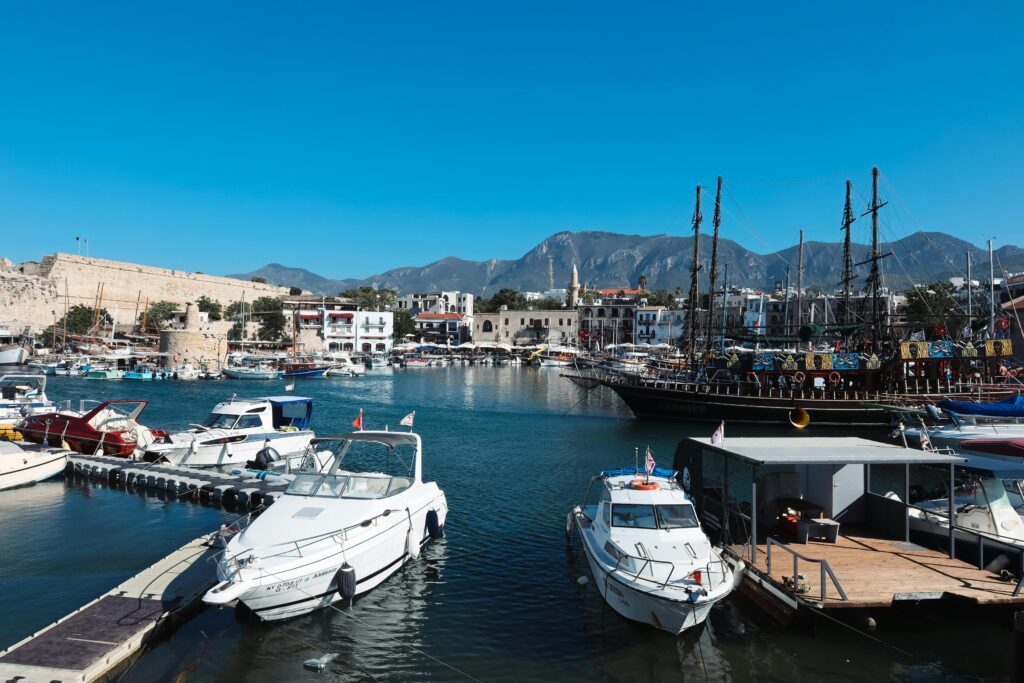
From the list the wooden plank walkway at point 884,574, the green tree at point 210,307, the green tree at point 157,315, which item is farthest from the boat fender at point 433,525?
the green tree at point 210,307

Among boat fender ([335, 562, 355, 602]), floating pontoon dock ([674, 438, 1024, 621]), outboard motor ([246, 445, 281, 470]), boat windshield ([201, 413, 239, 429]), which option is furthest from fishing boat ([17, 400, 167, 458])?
floating pontoon dock ([674, 438, 1024, 621])

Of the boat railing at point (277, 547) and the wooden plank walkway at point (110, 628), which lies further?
the boat railing at point (277, 547)

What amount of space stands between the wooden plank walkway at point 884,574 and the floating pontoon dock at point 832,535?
0.02 meters

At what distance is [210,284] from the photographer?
133m

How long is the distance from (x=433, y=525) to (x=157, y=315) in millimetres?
112370

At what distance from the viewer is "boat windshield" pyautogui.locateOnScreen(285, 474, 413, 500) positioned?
14281 mm

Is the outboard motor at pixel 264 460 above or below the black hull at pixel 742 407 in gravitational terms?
below

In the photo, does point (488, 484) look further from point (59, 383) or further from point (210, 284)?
point (210, 284)

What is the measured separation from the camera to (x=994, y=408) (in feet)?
94.2

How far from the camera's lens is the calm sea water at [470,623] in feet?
35.5

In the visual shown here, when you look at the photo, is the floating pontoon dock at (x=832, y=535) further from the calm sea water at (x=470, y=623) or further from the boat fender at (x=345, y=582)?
the boat fender at (x=345, y=582)

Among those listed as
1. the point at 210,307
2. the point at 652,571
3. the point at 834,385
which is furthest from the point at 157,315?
the point at 652,571

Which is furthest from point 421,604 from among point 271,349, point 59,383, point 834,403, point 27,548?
point 271,349

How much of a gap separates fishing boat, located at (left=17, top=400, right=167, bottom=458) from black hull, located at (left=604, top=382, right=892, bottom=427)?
31.9m
